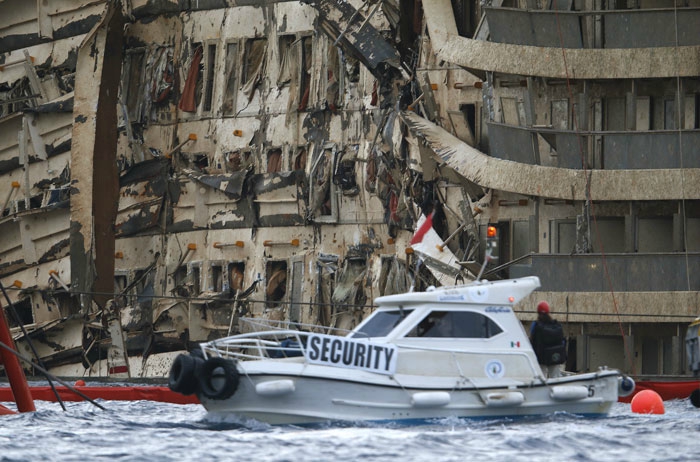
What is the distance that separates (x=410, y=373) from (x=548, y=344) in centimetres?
356

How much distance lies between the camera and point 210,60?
55.8 m

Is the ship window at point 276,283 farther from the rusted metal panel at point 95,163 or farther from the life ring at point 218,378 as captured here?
the life ring at point 218,378

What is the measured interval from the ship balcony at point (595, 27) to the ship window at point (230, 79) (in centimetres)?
1616

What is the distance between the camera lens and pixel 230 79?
55.7m

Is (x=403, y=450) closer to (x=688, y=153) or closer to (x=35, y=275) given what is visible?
(x=688, y=153)

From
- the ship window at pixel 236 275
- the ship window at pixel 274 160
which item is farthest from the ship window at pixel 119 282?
the ship window at pixel 274 160

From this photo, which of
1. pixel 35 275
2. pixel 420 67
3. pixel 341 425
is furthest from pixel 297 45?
pixel 341 425

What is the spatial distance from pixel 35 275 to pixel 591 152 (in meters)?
24.5

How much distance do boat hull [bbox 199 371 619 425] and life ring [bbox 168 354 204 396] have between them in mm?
313

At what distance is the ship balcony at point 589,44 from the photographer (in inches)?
1549

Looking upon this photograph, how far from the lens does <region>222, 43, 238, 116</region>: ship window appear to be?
5538 cm

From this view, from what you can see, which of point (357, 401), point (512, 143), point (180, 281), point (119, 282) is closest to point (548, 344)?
point (357, 401)

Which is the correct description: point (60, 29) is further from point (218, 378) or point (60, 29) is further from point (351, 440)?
point (351, 440)

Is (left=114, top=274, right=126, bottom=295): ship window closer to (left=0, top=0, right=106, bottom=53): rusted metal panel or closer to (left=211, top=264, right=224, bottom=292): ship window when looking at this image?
(left=211, top=264, right=224, bottom=292): ship window
